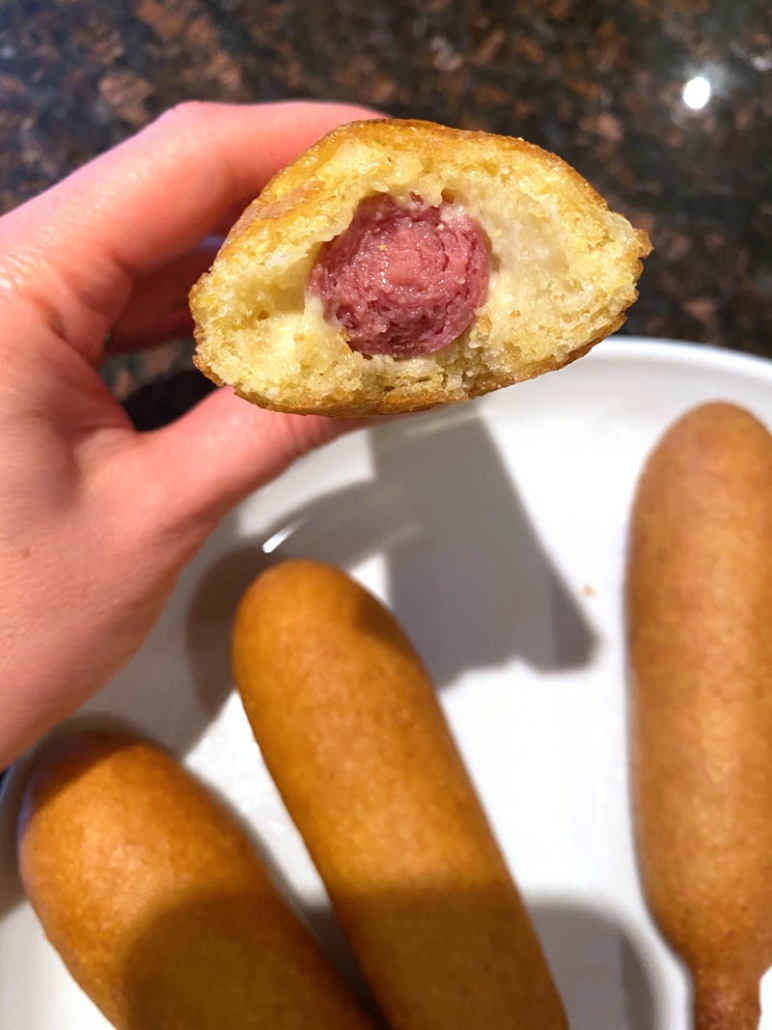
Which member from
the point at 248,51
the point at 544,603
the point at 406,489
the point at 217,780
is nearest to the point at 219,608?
the point at 217,780

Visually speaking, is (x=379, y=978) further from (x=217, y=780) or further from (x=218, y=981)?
(x=217, y=780)

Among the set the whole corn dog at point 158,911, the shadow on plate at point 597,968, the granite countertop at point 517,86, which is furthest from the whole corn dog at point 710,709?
the whole corn dog at point 158,911

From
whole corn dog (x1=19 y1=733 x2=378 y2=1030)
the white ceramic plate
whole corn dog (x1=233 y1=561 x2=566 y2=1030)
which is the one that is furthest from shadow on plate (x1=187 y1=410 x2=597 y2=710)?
whole corn dog (x1=19 y1=733 x2=378 y2=1030)

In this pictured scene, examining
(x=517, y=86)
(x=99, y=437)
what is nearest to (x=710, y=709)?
(x=99, y=437)

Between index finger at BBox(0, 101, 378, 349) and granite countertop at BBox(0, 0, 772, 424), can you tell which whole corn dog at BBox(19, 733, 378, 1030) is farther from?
granite countertop at BBox(0, 0, 772, 424)

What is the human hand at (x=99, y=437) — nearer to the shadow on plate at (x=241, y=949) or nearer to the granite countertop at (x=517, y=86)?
the shadow on plate at (x=241, y=949)

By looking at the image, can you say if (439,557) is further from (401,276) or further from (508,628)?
(401,276)
